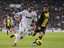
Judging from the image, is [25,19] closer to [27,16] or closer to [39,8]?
[27,16]

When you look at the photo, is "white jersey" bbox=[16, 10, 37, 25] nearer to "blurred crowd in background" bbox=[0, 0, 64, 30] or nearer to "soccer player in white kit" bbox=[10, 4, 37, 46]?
"soccer player in white kit" bbox=[10, 4, 37, 46]

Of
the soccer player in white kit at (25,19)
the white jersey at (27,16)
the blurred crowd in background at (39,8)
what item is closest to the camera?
the soccer player in white kit at (25,19)

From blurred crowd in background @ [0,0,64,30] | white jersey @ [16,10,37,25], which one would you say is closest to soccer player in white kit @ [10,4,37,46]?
white jersey @ [16,10,37,25]

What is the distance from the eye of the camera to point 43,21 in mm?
14258

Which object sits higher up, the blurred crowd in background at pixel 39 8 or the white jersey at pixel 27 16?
the white jersey at pixel 27 16

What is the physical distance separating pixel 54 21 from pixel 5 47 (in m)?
30.3

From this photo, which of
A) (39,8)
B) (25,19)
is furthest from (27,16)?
(39,8)

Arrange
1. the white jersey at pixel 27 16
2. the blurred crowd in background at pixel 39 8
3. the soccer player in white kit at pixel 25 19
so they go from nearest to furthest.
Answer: the soccer player in white kit at pixel 25 19
the white jersey at pixel 27 16
the blurred crowd in background at pixel 39 8

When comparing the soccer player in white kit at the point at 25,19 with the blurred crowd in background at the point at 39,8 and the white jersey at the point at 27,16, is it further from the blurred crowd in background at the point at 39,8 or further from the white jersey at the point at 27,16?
the blurred crowd in background at the point at 39,8

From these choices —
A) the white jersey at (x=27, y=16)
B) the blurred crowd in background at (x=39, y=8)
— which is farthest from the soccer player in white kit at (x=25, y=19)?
the blurred crowd in background at (x=39, y=8)

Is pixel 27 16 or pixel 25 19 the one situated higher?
pixel 27 16

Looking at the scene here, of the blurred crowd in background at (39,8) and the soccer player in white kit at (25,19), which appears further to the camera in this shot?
the blurred crowd in background at (39,8)

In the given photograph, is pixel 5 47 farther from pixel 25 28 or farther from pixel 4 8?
pixel 4 8

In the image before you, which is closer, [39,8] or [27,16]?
[27,16]
